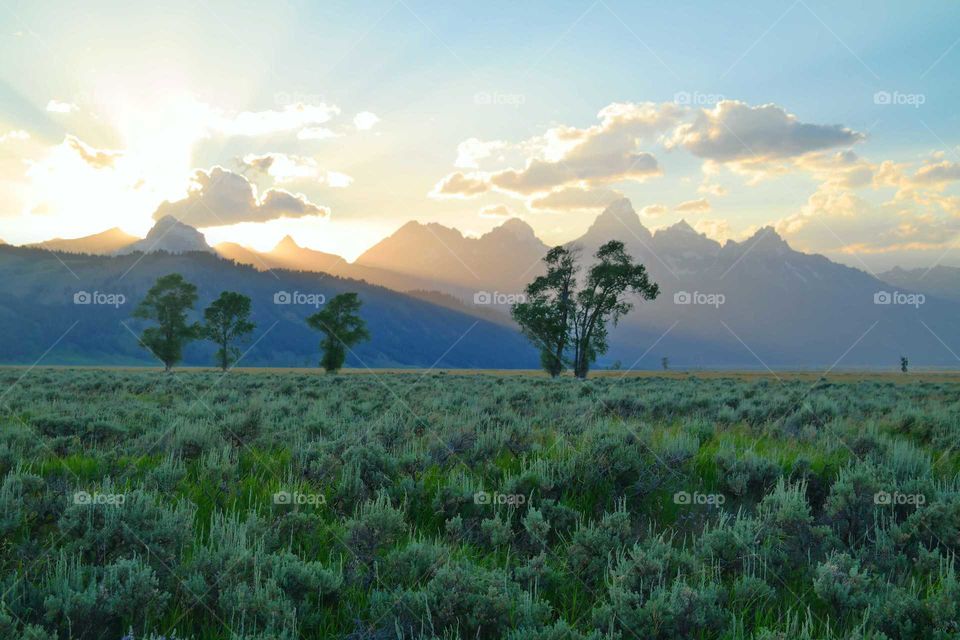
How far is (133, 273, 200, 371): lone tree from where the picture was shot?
7312cm

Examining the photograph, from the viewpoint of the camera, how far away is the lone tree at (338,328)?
255 feet

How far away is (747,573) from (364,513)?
11.1 feet

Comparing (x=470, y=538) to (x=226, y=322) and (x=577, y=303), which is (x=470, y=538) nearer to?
(x=577, y=303)

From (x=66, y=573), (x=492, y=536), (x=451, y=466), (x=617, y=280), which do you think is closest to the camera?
(x=66, y=573)

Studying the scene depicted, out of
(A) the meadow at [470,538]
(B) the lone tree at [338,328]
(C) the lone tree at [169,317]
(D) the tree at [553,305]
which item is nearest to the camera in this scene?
(A) the meadow at [470,538]

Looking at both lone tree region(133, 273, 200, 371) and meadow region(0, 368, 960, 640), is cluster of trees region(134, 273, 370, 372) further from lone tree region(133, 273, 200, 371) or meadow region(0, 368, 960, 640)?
meadow region(0, 368, 960, 640)

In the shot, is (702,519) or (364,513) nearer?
(364,513)

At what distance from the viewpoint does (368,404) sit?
15344 millimetres

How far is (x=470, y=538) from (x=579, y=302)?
50569mm

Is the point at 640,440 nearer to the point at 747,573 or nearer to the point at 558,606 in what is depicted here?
the point at 747,573

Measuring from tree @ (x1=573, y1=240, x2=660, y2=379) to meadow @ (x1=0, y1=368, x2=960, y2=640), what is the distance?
1722 inches

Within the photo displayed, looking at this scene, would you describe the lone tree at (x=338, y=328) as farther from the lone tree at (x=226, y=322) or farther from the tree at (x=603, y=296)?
the tree at (x=603, y=296)

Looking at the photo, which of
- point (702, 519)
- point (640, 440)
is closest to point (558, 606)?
point (702, 519)

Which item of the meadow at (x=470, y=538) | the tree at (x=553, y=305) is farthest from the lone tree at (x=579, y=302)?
the meadow at (x=470, y=538)
